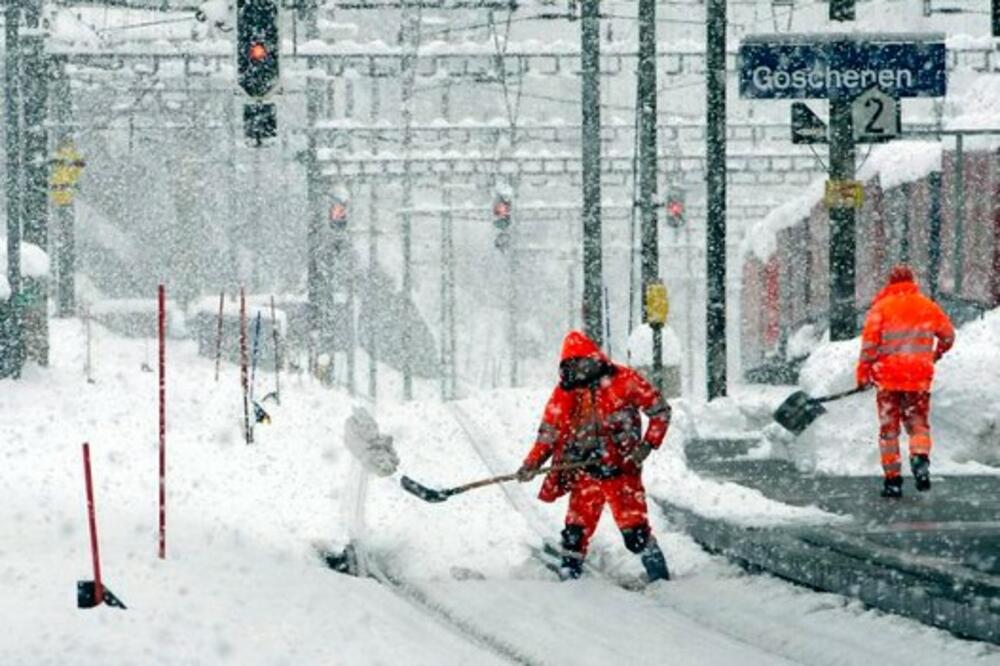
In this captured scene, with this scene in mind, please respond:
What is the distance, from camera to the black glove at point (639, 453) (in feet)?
34.3

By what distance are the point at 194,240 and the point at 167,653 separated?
205 feet

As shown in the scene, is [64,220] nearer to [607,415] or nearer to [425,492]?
[425,492]

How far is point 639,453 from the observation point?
34.5 ft

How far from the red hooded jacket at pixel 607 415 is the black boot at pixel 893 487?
11.1 ft

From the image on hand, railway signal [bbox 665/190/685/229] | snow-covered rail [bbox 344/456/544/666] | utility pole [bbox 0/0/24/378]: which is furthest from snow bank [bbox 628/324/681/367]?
snow-covered rail [bbox 344/456/544/666]

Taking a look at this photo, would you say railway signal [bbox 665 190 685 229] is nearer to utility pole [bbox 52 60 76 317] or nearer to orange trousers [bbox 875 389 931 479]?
utility pole [bbox 52 60 76 317]

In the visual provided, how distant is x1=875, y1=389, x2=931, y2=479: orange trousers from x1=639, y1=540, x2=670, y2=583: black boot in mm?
3352

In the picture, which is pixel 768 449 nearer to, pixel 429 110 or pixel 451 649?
pixel 451 649

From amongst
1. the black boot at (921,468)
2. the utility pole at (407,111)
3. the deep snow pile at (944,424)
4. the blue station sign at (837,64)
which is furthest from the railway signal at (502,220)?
the black boot at (921,468)

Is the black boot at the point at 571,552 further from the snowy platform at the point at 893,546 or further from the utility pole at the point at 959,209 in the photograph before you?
the utility pole at the point at 959,209

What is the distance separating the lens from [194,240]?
69000 mm

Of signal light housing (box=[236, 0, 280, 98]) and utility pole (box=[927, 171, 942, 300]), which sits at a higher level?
signal light housing (box=[236, 0, 280, 98])

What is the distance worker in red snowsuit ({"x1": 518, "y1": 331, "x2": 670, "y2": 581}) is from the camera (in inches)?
416

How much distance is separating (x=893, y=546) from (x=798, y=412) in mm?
5783
